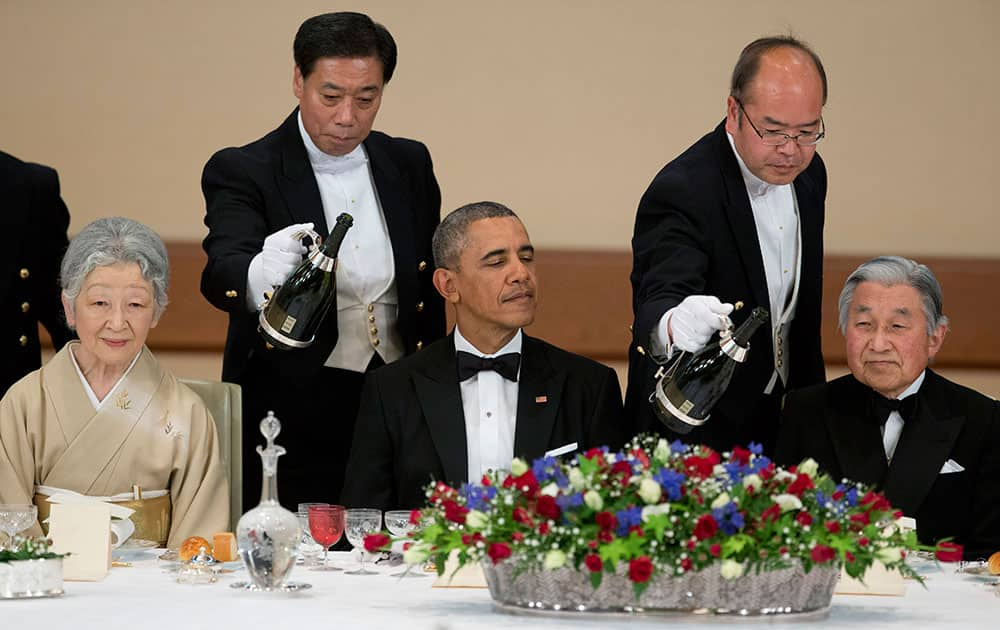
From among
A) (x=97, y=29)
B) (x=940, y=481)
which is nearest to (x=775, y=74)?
(x=940, y=481)

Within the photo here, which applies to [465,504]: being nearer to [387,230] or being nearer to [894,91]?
[387,230]

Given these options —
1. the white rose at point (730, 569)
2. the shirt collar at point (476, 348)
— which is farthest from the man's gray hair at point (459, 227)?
the white rose at point (730, 569)

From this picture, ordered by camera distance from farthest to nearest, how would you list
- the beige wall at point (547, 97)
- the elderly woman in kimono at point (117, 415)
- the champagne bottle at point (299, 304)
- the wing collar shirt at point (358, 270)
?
the beige wall at point (547, 97)
the wing collar shirt at point (358, 270)
the elderly woman in kimono at point (117, 415)
the champagne bottle at point (299, 304)

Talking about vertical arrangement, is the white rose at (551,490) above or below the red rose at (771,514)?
above

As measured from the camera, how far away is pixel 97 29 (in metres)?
5.23

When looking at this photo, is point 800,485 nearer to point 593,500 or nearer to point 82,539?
point 593,500

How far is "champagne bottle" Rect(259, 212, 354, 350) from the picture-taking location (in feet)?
10.3

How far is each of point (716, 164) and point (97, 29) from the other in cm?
244

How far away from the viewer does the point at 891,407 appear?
3391mm

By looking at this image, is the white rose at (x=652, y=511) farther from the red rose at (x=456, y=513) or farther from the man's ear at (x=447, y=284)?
the man's ear at (x=447, y=284)

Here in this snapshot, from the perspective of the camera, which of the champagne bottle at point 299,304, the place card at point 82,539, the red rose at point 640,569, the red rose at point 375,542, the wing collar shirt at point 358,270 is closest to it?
the red rose at point 640,569

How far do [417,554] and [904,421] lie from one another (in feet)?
4.55

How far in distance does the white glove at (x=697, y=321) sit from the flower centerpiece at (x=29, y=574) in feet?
3.64

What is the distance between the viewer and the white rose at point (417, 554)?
2352 mm
